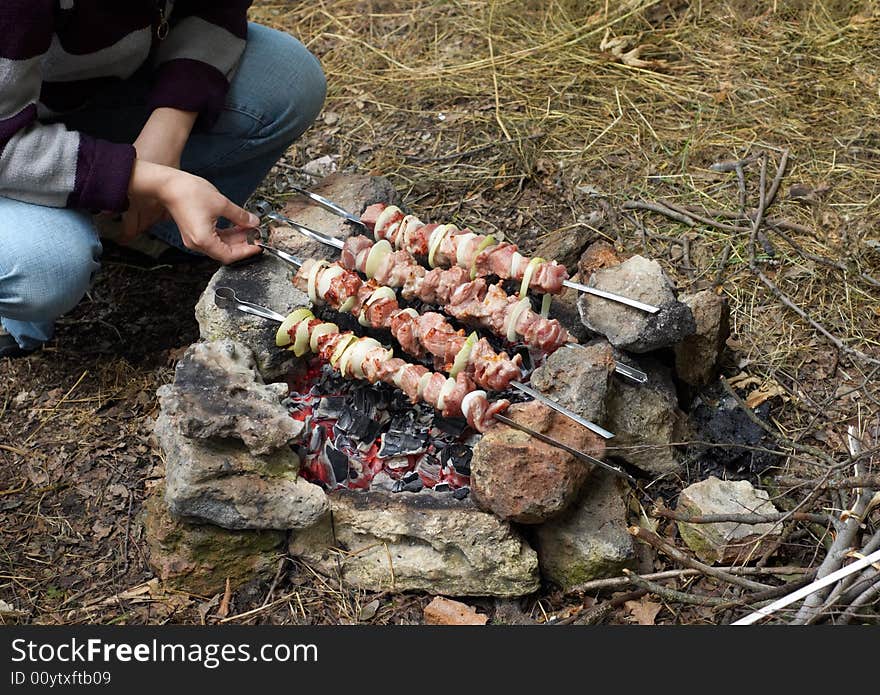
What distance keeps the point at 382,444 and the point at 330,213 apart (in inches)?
33.1

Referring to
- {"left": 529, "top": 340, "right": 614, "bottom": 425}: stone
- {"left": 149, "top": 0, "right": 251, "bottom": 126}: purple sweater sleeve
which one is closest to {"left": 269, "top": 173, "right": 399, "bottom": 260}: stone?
{"left": 149, "top": 0, "right": 251, "bottom": 126}: purple sweater sleeve

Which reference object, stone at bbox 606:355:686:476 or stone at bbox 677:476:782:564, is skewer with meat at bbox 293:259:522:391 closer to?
stone at bbox 606:355:686:476

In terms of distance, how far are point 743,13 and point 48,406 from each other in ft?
12.1

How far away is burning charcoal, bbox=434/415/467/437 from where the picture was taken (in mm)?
2617

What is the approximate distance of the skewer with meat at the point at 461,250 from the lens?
2656mm

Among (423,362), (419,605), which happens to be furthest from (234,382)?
(419,605)

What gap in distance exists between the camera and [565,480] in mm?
2305

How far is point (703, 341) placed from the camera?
274 centimetres

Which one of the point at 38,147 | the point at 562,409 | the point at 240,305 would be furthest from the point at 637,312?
the point at 38,147

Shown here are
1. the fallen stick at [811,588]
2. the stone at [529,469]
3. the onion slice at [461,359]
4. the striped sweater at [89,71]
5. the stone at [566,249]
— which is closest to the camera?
the fallen stick at [811,588]

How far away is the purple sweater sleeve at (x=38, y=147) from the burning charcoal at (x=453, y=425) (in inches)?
44.0

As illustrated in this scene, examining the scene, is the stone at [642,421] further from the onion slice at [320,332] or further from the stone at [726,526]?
the onion slice at [320,332]

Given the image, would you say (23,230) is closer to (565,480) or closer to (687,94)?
(565,480)

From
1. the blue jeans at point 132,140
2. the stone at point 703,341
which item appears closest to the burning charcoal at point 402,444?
the stone at point 703,341
